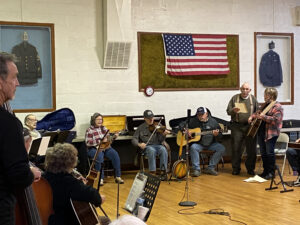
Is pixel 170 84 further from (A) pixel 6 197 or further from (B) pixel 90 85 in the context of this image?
(A) pixel 6 197

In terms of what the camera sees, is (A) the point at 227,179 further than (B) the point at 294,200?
Yes

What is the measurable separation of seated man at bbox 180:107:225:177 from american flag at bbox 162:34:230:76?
4.92ft

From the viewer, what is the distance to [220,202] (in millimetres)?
6539

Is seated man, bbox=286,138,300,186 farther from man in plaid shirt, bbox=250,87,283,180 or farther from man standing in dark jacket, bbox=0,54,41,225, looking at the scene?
man standing in dark jacket, bbox=0,54,41,225

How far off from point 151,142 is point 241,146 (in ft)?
5.60

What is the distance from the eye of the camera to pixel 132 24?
9750 millimetres

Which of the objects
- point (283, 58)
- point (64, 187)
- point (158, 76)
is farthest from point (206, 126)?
point (64, 187)

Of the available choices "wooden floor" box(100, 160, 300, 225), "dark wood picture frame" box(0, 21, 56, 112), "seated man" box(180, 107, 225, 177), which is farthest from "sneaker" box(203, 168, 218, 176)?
"dark wood picture frame" box(0, 21, 56, 112)

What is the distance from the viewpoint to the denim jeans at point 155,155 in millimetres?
8562

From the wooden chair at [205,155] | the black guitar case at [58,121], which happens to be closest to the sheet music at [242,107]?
the wooden chair at [205,155]

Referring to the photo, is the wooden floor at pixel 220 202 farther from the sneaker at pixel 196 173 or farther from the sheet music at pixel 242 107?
the sheet music at pixel 242 107

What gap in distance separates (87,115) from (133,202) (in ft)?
17.5

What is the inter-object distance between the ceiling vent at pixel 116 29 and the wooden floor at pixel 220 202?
2513 millimetres

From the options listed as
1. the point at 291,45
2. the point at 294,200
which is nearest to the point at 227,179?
the point at 294,200
